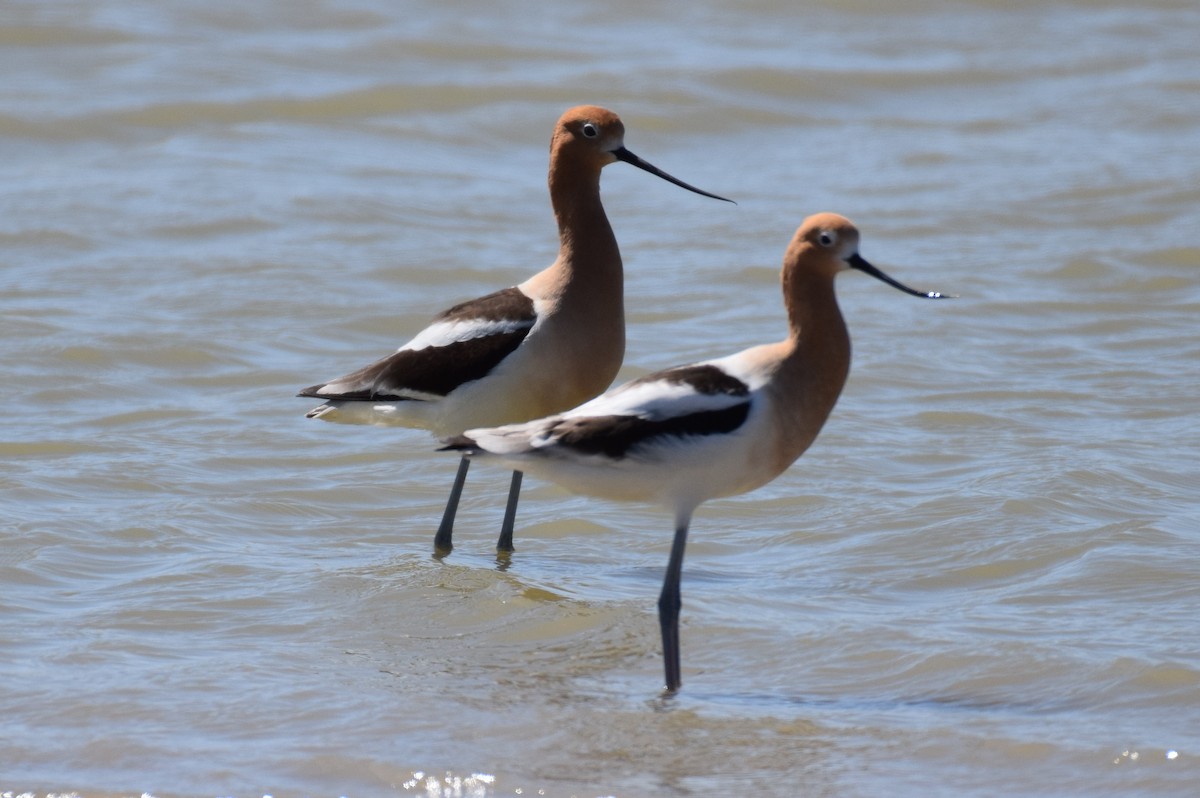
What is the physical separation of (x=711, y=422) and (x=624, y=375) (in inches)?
194

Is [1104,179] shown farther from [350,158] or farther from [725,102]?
[350,158]

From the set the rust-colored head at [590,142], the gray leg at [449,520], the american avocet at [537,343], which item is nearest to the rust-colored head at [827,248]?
the american avocet at [537,343]

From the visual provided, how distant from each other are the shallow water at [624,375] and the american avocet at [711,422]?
79cm

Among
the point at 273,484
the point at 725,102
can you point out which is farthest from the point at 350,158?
the point at 273,484

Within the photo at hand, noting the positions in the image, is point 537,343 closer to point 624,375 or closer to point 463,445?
point 463,445

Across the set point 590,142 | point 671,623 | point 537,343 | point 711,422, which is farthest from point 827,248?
point 590,142

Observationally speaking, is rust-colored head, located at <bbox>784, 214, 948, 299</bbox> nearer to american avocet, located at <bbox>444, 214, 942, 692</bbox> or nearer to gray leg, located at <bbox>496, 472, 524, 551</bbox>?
american avocet, located at <bbox>444, 214, 942, 692</bbox>

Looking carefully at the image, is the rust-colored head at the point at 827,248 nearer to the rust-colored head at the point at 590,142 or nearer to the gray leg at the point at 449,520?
the rust-colored head at the point at 590,142

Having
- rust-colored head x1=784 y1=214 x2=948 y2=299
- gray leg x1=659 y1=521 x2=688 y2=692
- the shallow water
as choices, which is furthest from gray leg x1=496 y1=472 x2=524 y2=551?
rust-colored head x1=784 y1=214 x2=948 y2=299

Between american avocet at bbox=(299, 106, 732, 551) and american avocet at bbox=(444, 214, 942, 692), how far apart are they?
125cm

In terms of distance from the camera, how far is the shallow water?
19.4 feet

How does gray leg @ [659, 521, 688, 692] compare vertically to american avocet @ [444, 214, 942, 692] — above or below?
below

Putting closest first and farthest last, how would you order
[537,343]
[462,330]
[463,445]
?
[463,445] < [537,343] < [462,330]

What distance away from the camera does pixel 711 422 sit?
5836 mm
